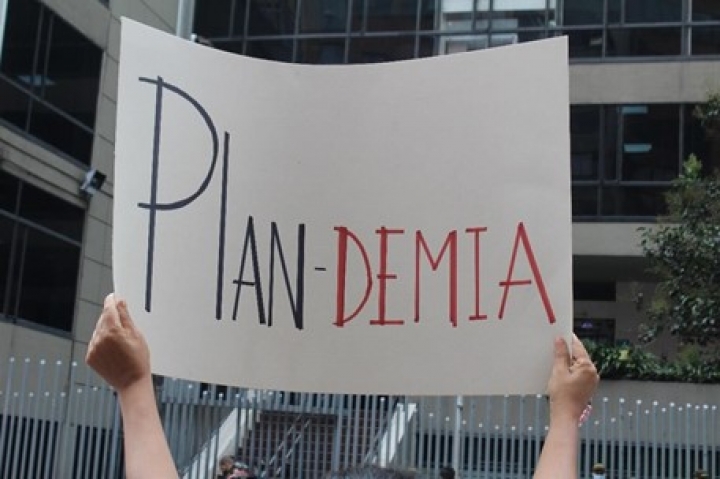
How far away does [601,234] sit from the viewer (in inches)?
858

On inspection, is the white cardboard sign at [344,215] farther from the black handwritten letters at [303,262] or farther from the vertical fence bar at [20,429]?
the vertical fence bar at [20,429]

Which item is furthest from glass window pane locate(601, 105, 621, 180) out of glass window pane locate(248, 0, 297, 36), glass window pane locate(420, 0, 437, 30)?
glass window pane locate(248, 0, 297, 36)

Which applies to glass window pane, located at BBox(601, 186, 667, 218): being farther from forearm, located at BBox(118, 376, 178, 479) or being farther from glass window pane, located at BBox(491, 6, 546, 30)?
forearm, located at BBox(118, 376, 178, 479)

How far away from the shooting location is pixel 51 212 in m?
18.8

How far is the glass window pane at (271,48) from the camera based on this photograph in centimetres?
2381

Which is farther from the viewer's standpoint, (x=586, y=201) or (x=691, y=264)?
(x=586, y=201)

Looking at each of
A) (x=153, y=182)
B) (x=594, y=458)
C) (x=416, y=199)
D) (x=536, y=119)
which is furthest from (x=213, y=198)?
(x=594, y=458)

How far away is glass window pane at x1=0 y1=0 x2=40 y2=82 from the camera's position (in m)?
17.9

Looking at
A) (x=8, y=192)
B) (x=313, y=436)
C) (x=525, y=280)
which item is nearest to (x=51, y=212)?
(x=8, y=192)

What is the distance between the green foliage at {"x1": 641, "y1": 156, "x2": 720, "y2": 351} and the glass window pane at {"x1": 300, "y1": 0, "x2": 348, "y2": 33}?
8788mm

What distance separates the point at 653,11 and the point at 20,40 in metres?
11.8

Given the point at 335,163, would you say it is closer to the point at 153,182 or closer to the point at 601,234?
the point at 153,182

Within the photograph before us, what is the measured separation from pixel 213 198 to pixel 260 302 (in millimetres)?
256

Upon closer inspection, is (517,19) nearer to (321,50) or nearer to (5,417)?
(321,50)
